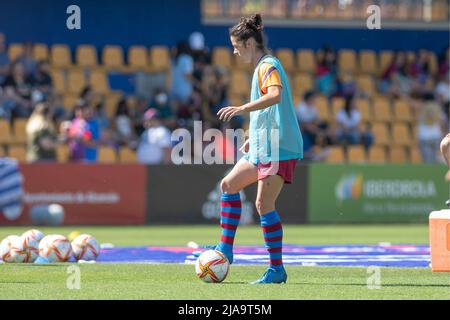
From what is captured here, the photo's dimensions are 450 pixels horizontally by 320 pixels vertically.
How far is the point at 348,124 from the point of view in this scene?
26.8 meters

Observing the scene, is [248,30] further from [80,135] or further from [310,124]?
[310,124]

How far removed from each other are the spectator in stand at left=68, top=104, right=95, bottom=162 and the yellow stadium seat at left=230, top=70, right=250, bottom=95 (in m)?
5.95

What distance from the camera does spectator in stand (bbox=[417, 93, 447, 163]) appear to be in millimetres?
27281

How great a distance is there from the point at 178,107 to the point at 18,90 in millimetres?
3589

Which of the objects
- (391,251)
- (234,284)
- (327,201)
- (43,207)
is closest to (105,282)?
(234,284)

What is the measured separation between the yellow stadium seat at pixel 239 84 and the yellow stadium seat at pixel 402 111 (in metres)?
3.93

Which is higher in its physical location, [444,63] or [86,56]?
[86,56]

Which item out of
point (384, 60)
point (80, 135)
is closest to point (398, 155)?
point (384, 60)

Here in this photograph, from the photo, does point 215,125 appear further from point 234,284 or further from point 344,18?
point 234,284

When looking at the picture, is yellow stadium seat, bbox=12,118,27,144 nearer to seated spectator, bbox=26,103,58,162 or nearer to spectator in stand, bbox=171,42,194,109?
seated spectator, bbox=26,103,58,162

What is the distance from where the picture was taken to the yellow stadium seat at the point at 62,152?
23016mm

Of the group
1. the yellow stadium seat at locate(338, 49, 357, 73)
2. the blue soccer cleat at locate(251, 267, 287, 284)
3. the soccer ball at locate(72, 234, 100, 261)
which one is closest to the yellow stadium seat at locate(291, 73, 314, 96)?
the yellow stadium seat at locate(338, 49, 357, 73)

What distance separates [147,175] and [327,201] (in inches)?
153
